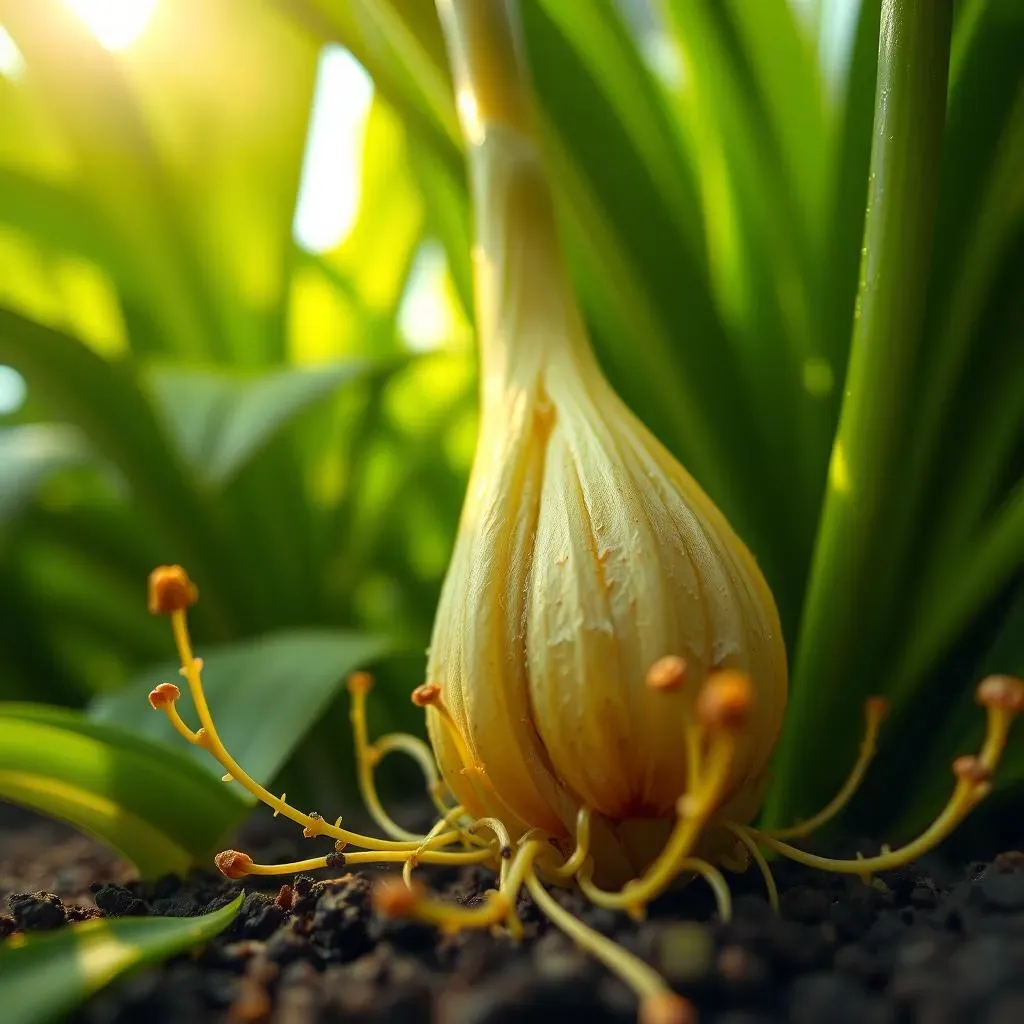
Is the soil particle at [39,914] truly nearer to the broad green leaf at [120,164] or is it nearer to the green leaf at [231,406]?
the green leaf at [231,406]

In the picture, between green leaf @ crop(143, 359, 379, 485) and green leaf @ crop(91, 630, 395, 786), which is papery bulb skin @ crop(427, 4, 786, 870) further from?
green leaf @ crop(143, 359, 379, 485)

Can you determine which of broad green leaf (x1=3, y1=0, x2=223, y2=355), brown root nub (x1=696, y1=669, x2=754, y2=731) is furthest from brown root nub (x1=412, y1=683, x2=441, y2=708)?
broad green leaf (x1=3, y1=0, x2=223, y2=355)

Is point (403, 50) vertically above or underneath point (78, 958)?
above

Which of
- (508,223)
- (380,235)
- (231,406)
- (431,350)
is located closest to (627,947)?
(508,223)

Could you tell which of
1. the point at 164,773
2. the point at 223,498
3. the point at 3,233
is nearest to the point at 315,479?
the point at 223,498

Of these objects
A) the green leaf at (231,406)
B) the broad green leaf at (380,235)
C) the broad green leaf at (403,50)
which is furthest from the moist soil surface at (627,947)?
the broad green leaf at (380,235)

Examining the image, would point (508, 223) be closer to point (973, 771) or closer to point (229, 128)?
point (973, 771)

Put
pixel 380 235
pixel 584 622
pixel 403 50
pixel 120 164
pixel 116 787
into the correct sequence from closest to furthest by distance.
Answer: pixel 584 622 < pixel 116 787 < pixel 403 50 < pixel 120 164 < pixel 380 235
